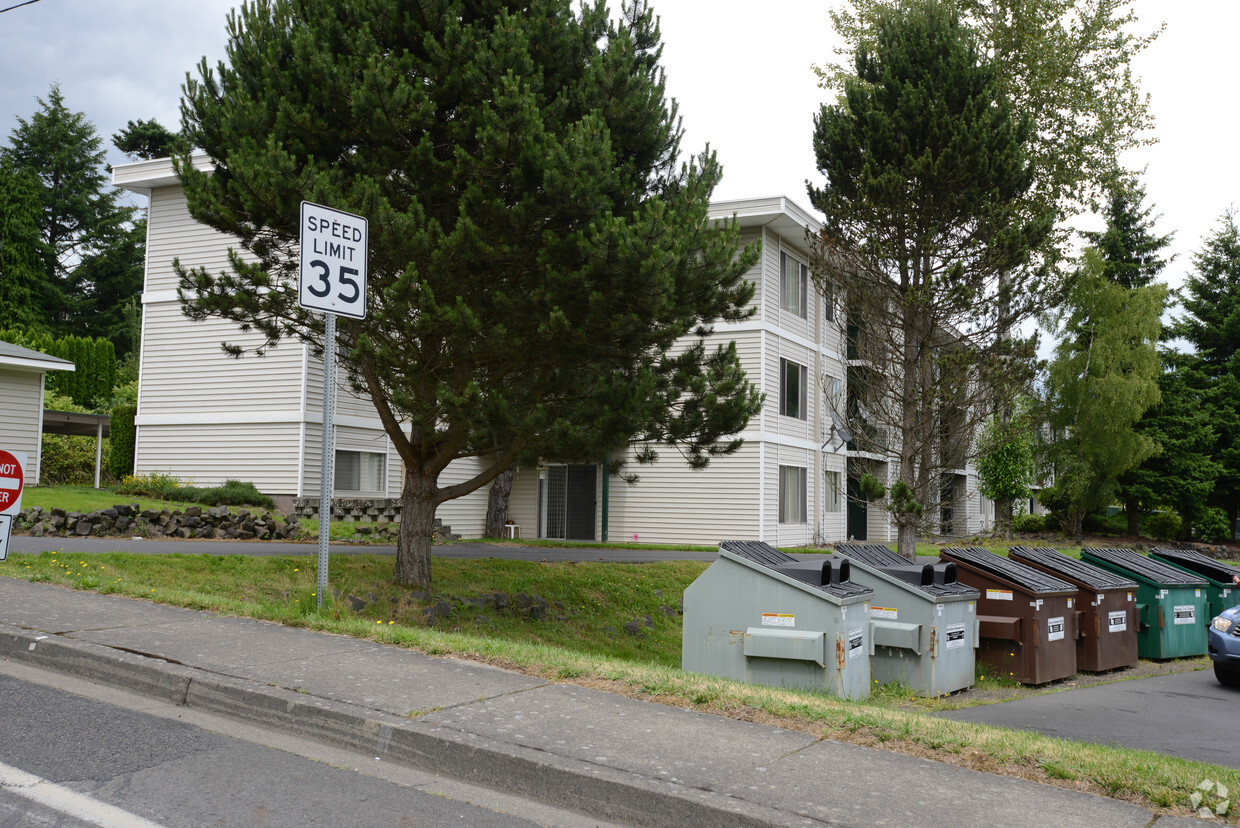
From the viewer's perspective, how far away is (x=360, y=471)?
23.9 m

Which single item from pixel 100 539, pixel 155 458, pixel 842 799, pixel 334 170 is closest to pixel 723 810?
pixel 842 799

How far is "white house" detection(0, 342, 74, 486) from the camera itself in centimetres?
2373

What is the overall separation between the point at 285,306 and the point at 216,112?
2483 millimetres

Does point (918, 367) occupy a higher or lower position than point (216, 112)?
lower

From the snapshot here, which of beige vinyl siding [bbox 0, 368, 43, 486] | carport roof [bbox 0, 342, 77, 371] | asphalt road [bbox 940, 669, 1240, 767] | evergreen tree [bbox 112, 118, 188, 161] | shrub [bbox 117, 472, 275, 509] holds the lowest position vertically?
asphalt road [bbox 940, 669, 1240, 767]

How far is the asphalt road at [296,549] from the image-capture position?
45.1 feet

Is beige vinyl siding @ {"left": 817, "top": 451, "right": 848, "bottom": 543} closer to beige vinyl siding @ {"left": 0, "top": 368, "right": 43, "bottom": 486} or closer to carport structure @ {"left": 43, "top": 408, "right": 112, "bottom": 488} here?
carport structure @ {"left": 43, "top": 408, "right": 112, "bottom": 488}

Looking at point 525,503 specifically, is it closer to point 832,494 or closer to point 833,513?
point 832,494

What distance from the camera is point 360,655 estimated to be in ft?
23.4

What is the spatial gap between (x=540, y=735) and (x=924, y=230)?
14.5 m

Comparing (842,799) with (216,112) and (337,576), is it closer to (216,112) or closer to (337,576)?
(337,576)

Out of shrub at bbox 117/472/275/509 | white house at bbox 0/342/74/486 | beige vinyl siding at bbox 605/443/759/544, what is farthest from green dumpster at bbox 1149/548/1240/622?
white house at bbox 0/342/74/486

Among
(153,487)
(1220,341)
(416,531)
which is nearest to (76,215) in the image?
(153,487)

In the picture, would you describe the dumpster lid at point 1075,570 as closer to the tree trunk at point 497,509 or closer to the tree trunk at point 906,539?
the tree trunk at point 906,539
